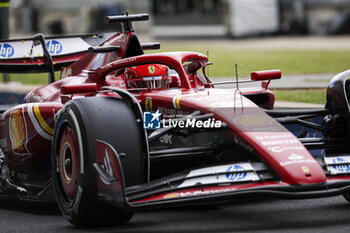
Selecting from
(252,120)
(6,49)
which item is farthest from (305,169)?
(6,49)

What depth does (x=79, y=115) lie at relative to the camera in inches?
236

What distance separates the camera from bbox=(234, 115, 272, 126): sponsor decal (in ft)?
20.1

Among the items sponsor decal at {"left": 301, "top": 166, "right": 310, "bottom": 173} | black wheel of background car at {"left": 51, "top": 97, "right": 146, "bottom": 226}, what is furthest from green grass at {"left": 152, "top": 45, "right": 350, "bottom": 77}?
sponsor decal at {"left": 301, "top": 166, "right": 310, "bottom": 173}

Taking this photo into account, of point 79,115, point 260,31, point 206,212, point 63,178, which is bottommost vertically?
point 260,31

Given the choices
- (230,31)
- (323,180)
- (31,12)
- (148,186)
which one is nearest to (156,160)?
(148,186)

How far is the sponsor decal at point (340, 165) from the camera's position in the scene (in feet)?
19.9

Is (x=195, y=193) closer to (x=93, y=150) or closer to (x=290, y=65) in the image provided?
(x=93, y=150)

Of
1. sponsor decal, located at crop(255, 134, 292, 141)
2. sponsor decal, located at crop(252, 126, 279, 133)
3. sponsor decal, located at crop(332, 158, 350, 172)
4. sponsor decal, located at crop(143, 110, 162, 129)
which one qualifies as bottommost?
sponsor decal, located at crop(332, 158, 350, 172)

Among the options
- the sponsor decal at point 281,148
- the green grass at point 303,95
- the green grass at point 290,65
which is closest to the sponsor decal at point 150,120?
the sponsor decal at point 281,148

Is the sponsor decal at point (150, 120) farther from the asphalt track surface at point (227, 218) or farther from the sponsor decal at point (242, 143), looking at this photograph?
the asphalt track surface at point (227, 218)

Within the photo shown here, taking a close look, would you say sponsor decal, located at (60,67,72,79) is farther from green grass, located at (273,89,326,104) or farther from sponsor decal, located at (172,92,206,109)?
green grass, located at (273,89,326,104)

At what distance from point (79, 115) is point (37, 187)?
132 cm

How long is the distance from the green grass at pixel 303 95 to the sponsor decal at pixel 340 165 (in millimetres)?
4794

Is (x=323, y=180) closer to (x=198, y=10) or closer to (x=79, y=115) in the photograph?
(x=79, y=115)
